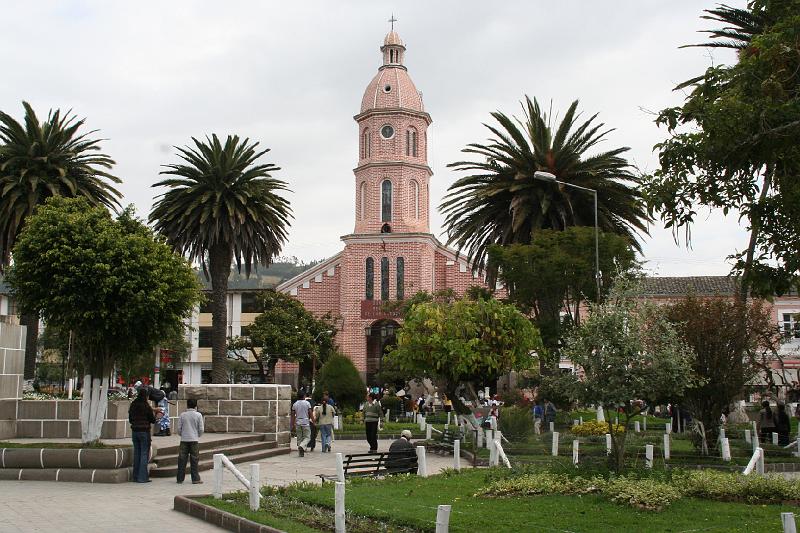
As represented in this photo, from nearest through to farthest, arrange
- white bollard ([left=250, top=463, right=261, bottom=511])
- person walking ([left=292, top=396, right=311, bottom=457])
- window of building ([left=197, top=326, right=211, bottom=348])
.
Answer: white bollard ([left=250, top=463, right=261, bottom=511]) → person walking ([left=292, top=396, right=311, bottom=457]) → window of building ([left=197, top=326, right=211, bottom=348])

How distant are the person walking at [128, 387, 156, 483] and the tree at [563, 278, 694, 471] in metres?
8.06

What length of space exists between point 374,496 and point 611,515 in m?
3.92

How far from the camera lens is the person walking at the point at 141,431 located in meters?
17.0

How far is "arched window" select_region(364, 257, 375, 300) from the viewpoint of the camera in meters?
62.7

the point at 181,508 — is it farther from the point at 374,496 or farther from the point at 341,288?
the point at 341,288

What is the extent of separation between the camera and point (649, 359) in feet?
48.3

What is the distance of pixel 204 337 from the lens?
75.2m

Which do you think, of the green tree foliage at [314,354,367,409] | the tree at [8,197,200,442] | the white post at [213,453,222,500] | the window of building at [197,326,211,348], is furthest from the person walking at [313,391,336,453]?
the window of building at [197,326,211,348]

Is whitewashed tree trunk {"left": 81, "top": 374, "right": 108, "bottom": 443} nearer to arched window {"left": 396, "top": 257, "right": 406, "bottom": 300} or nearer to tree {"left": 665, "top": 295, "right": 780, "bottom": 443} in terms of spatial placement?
tree {"left": 665, "top": 295, "right": 780, "bottom": 443}

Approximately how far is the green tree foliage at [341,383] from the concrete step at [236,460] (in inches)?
564

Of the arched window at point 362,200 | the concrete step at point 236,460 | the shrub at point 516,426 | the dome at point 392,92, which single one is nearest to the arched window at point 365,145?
the dome at point 392,92

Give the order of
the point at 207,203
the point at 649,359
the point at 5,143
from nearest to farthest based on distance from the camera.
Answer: the point at 649,359 → the point at 5,143 → the point at 207,203

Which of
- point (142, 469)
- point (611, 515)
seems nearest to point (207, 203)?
point (142, 469)

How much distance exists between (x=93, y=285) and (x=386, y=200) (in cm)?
4637
